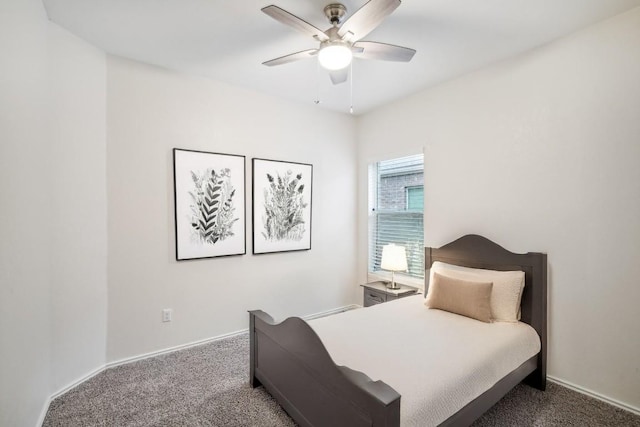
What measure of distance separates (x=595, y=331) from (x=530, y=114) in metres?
1.69

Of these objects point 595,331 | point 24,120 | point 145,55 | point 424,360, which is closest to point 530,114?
point 595,331

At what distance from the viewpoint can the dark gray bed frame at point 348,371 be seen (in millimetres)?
1326

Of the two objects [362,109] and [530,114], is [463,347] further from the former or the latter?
[362,109]

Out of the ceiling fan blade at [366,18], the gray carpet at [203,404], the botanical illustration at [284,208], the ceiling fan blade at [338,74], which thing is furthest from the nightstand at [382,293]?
the ceiling fan blade at [366,18]

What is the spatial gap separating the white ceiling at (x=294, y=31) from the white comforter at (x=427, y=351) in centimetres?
211

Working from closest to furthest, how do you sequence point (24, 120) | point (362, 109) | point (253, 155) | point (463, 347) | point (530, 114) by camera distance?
point (24, 120)
point (463, 347)
point (530, 114)
point (253, 155)
point (362, 109)

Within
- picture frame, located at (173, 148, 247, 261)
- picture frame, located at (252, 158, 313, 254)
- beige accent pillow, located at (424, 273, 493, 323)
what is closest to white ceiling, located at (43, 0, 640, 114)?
picture frame, located at (173, 148, 247, 261)

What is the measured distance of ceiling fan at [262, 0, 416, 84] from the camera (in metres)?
1.59

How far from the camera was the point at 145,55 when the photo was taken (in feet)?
8.39

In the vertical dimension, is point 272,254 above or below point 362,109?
below

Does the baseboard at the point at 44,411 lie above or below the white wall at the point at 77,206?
below

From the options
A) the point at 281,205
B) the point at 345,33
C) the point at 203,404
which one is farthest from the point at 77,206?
the point at 345,33

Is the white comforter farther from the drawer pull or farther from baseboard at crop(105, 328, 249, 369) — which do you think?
baseboard at crop(105, 328, 249, 369)

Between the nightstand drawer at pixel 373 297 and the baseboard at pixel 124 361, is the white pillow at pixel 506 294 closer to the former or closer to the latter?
the nightstand drawer at pixel 373 297
